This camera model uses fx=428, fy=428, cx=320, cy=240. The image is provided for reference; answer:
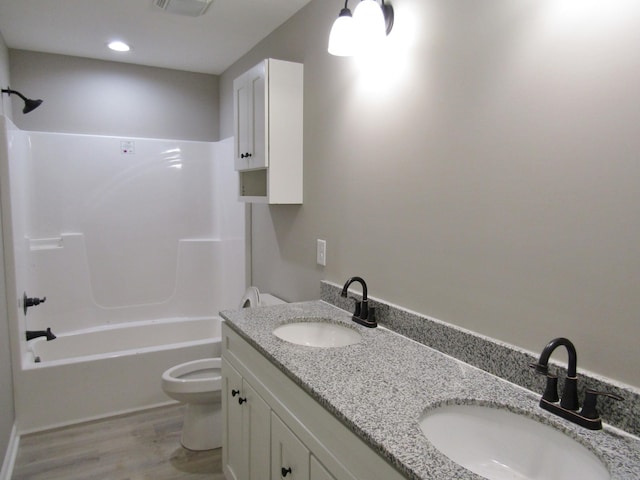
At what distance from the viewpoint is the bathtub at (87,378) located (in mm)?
2629

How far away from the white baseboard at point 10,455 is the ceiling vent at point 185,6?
2491 millimetres

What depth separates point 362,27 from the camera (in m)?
1.58

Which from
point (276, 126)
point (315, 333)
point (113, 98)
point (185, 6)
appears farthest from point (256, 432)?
point (113, 98)

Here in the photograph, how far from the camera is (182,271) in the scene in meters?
3.84

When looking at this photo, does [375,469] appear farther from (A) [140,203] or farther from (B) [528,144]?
(A) [140,203]

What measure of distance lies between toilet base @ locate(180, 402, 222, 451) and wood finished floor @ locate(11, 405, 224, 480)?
0.04 m

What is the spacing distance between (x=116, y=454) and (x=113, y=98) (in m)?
2.66

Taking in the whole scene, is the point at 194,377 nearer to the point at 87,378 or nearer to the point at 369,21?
the point at 87,378

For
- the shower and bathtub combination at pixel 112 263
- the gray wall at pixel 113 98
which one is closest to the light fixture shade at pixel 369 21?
the shower and bathtub combination at pixel 112 263

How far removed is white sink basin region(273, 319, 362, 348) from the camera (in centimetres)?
182

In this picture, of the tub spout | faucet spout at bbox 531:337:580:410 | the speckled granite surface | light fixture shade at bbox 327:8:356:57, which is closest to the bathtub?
the tub spout

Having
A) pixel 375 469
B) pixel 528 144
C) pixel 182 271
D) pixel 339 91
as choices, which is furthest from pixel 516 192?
pixel 182 271

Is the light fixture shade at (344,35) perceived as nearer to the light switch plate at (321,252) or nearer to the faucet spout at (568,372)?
the light switch plate at (321,252)

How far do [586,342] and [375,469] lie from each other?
2.02 feet
